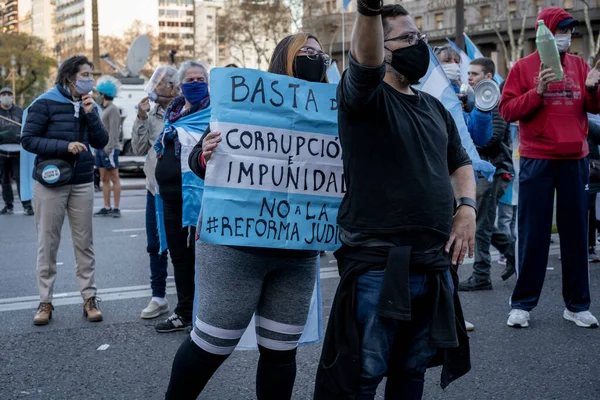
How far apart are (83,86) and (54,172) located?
2.15 ft

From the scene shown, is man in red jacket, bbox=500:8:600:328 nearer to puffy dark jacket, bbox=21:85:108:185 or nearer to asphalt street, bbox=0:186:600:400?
asphalt street, bbox=0:186:600:400

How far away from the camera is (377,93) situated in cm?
250

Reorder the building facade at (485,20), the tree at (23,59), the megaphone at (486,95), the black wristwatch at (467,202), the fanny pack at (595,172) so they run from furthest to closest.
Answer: the building facade at (485,20) < the tree at (23,59) < the fanny pack at (595,172) < the megaphone at (486,95) < the black wristwatch at (467,202)

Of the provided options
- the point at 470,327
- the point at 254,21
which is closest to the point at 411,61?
the point at 470,327

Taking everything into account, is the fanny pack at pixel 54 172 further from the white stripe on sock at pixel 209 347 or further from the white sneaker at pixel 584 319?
the white sneaker at pixel 584 319

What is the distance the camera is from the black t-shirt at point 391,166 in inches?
100.0

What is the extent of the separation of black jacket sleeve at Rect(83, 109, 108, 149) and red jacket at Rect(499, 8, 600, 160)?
2.95m

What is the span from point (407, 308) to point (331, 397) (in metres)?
0.41

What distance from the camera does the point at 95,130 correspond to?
5672mm

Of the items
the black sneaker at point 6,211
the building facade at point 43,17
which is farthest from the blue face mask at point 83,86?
the building facade at point 43,17

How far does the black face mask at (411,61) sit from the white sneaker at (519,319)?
3000 mm

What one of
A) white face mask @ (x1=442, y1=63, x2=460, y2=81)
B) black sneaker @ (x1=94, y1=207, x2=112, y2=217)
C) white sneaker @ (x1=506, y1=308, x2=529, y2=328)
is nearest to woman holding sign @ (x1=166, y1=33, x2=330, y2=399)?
white face mask @ (x1=442, y1=63, x2=460, y2=81)

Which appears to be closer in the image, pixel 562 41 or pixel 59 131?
pixel 562 41

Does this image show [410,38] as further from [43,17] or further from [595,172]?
[43,17]
